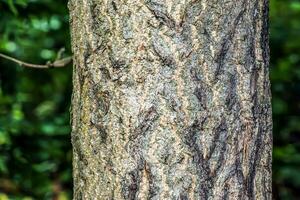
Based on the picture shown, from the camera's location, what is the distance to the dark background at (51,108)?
158 inches

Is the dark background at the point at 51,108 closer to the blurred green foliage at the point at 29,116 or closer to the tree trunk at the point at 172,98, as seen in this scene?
the blurred green foliage at the point at 29,116

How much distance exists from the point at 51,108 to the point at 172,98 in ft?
16.1

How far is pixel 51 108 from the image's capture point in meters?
6.51

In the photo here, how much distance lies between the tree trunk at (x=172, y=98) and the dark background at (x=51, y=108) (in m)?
1.83

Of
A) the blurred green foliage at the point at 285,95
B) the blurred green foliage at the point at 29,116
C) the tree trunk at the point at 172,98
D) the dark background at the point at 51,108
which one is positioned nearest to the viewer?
the tree trunk at the point at 172,98

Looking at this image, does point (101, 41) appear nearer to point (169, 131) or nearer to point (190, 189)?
point (169, 131)

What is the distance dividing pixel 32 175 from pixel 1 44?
0.89 metres

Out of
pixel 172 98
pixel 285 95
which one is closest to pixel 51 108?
pixel 285 95

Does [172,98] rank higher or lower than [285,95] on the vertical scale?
lower

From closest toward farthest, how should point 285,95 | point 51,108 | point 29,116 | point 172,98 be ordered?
point 172,98
point 285,95
point 29,116
point 51,108

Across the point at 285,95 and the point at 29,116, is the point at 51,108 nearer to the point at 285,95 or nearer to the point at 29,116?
the point at 29,116

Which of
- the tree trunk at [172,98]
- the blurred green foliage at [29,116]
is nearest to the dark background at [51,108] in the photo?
the blurred green foliage at [29,116]

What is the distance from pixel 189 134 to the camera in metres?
1.74

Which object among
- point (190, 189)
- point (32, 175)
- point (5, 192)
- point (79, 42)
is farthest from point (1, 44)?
point (190, 189)
